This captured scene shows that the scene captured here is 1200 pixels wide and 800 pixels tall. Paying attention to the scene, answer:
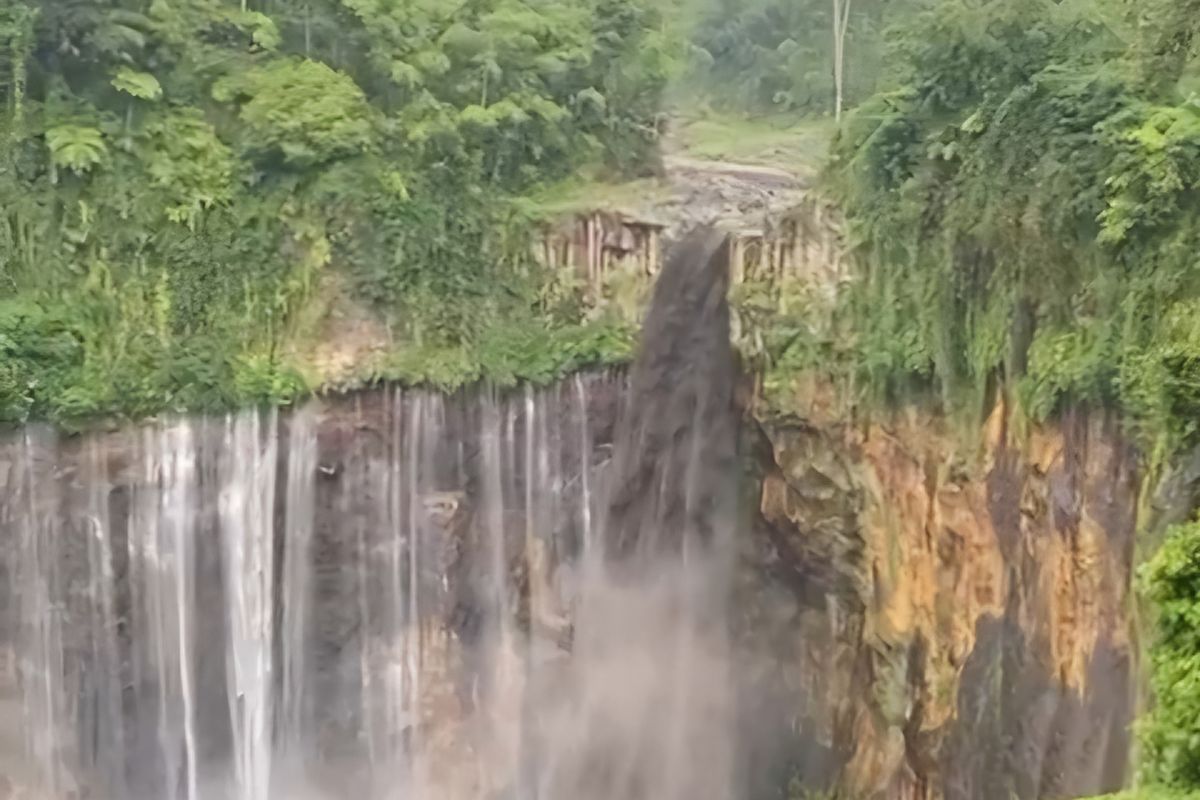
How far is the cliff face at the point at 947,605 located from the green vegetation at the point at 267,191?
9.67 ft

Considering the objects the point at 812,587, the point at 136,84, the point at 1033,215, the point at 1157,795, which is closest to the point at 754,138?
the point at 812,587

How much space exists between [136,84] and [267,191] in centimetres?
160

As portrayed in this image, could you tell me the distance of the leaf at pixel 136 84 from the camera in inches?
478

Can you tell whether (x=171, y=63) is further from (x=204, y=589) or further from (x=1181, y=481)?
(x=1181, y=481)

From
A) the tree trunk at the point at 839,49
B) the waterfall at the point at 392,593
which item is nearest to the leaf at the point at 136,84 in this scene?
the waterfall at the point at 392,593

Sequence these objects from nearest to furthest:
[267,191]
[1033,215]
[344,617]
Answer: [1033,215]
[267,191]
[344,617]

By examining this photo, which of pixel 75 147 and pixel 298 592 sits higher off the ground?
pixel 75 147

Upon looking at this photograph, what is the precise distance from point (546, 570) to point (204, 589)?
3.59 m

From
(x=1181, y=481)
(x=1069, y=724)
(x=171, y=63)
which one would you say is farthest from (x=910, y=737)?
(x=171, y=63)

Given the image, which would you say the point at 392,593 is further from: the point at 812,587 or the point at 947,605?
the point at 947,605

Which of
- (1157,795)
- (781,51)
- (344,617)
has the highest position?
(781,51)

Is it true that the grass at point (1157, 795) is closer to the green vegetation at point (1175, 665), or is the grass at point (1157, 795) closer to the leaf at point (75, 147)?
the green vegetation at point (1175, 665)

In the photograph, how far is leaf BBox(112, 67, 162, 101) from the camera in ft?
39.9

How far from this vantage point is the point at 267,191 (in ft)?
42.2
